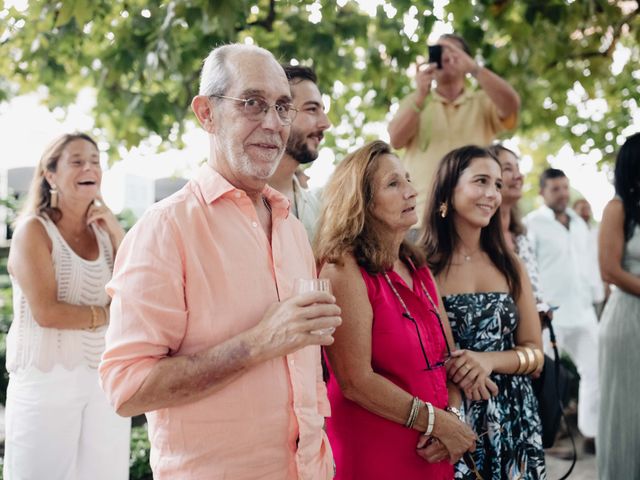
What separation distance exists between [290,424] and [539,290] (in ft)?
8.51

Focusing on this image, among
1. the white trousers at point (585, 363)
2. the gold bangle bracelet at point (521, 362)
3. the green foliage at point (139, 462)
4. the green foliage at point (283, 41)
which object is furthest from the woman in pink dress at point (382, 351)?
the white trousers at point (585, 363)

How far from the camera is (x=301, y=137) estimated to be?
10.1 feet

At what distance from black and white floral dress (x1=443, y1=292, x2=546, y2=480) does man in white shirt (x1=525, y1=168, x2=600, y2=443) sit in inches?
136

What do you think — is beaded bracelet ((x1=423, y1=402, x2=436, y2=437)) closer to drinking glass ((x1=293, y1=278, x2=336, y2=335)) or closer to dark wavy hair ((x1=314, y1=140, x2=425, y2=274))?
dark wavy hair ((x1=314, y1=140, x2=425, y2=274))

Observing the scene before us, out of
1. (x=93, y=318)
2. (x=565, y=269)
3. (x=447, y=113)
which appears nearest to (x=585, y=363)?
(x=565, y=269)

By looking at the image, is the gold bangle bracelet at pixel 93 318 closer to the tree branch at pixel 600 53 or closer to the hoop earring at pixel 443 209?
the hoop earring at pixel 443 209

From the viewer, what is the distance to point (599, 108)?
9.30 m

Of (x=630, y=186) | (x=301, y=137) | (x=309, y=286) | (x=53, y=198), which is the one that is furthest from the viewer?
(x=630, y=186)

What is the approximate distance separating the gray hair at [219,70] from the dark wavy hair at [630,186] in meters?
2.56

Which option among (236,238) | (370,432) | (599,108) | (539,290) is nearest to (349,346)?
(370,432)

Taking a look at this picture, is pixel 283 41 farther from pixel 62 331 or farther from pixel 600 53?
pixel 62 331

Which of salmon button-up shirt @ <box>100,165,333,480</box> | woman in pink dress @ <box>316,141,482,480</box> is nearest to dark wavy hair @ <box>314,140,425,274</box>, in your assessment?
woman in pink dress @ <box>316,141,482,480</box>

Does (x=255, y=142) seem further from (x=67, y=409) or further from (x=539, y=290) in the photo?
(x=539, y=290)

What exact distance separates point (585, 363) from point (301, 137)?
167 inches
